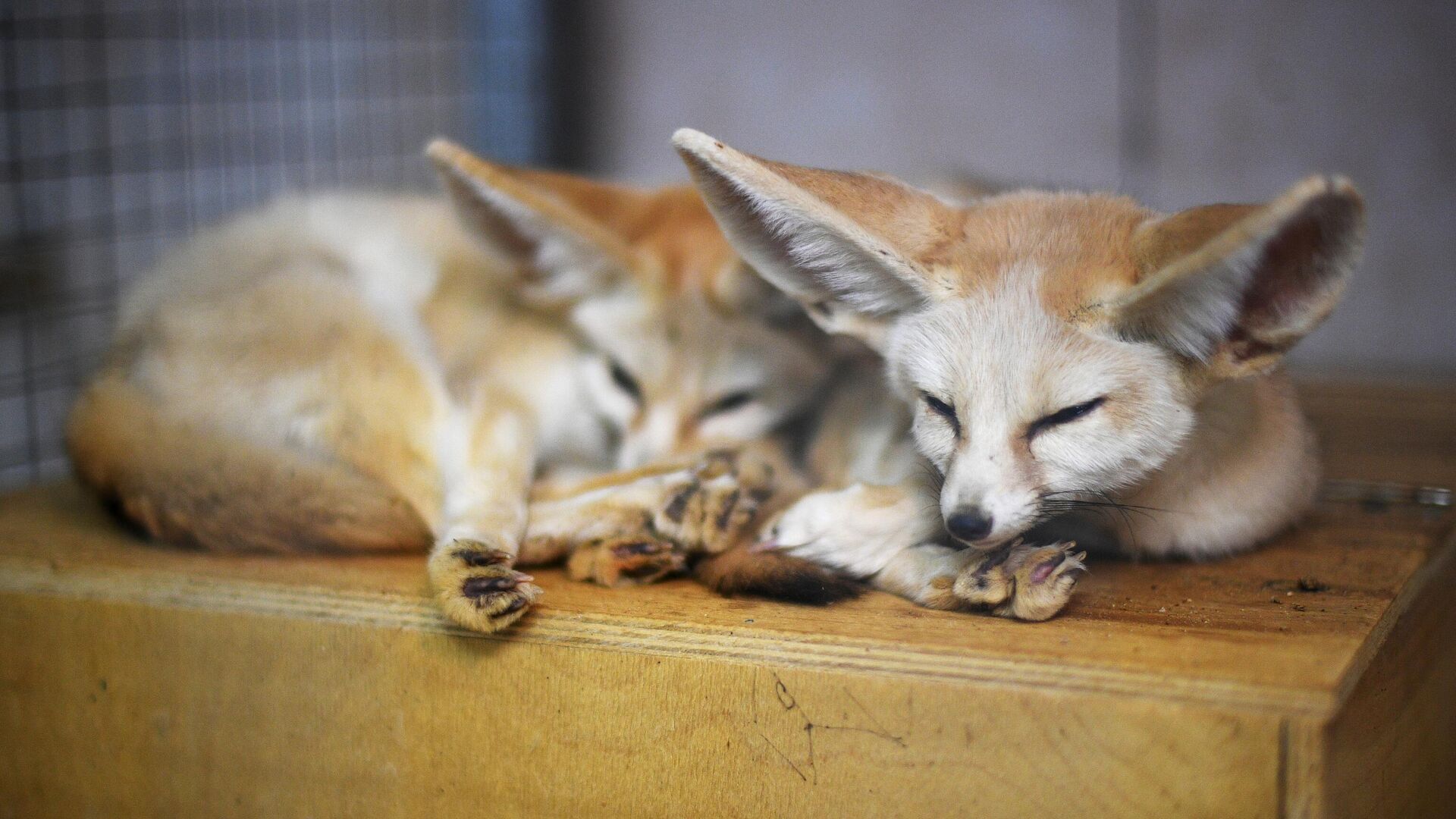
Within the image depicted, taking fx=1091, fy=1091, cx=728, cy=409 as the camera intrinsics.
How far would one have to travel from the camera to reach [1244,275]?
3.59 ft

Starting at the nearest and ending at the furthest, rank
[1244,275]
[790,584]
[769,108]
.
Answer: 1. [1244,275]
2. [790,584]
3. [769,108]

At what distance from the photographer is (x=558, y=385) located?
2.00 metres

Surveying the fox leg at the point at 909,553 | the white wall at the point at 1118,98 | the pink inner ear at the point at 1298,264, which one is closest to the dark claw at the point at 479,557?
the fox leg at the point at 909,553

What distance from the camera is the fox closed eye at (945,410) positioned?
48.6 inches

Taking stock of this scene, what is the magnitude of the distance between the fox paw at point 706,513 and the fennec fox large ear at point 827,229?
262 millimetres

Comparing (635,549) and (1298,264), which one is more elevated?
(1298,264)

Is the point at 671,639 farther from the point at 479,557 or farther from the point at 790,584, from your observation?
the point at 479,557

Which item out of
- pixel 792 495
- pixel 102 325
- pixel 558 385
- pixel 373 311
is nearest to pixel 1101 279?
pixel 792 495

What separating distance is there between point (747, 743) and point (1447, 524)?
116 centimetres

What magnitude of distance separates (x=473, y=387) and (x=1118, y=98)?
227 cm

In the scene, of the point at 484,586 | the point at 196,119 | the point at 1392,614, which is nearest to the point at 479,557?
the point at 484,586

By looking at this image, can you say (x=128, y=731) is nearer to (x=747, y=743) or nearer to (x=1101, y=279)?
(x=747, y=743)

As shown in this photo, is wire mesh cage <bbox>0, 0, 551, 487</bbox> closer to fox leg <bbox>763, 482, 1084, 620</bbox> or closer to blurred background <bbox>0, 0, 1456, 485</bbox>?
blurred background <bbox>0, 0, 1456, 485</bbox>

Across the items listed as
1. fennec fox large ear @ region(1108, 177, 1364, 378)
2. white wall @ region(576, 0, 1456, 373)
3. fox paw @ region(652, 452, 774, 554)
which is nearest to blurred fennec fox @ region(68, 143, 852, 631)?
fox paw @ region(652, 452, 774, 554)
